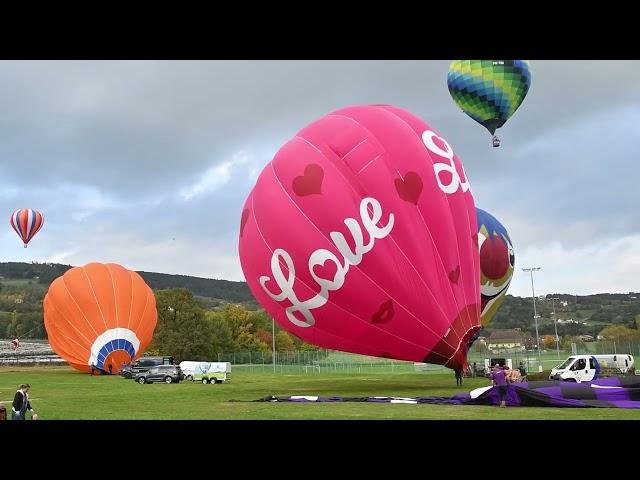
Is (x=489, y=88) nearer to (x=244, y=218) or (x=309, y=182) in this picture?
(x=309, y=182)

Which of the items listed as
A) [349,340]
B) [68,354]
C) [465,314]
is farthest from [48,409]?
[68,354]

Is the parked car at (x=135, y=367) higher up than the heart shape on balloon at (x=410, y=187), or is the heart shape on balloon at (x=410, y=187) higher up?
the heart shape on balloon at (x=410, y=187)

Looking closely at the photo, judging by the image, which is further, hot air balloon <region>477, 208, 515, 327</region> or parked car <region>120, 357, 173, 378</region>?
parked car <region>120, 357, 173, 378</region>

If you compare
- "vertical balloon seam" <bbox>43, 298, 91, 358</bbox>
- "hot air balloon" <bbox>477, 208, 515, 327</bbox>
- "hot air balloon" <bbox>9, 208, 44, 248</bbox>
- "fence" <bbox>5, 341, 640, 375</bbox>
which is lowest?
"fence" <bbox>5, 341, 640, 375</bbox>

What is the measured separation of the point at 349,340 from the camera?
15.1 meters

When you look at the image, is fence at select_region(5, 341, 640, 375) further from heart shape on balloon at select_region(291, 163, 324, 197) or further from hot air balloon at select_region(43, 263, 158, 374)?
heart shape on balloon at select_region(291, 163, 324, 197)

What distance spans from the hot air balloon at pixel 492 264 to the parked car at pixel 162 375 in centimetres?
1530

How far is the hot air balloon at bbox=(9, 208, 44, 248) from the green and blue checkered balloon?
33098 millimetres

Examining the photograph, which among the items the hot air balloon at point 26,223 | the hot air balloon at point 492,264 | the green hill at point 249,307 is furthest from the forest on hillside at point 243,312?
the hot air balloon at point 492,264

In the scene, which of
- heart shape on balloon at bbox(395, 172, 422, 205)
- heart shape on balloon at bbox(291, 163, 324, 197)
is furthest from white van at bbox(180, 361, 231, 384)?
heart shape on balloon at bbox(395, 172, 422, 205)

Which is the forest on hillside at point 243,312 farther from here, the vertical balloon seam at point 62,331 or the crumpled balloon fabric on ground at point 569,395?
the crumpled balloon fabric on ground at point 569,395

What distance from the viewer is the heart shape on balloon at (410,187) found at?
1407 cm

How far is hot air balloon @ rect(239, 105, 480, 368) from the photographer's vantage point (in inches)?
548
